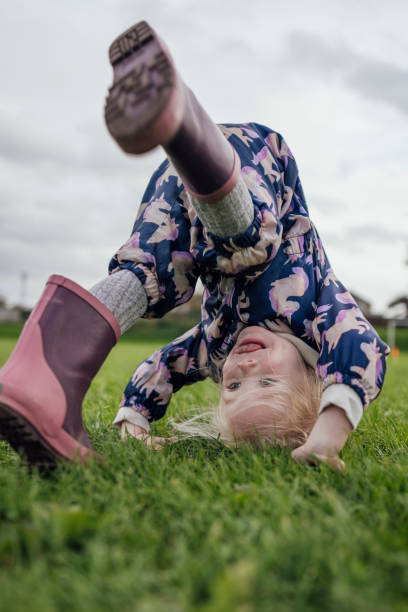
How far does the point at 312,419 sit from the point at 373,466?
0.38 meters

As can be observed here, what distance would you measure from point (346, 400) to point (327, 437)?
0.13m

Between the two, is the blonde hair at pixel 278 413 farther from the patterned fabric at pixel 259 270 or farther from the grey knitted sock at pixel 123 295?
the grey knitted sock at pixel 123 295

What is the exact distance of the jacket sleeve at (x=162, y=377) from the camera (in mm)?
2275

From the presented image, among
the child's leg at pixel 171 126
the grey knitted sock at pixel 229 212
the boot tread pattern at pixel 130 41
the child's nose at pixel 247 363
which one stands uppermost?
the boot tread pattern at pixel 130 41

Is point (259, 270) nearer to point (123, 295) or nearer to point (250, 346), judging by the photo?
point (250, 346)

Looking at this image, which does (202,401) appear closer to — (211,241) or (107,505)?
(211,241)

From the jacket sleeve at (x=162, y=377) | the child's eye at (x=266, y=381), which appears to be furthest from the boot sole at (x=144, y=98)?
the jacket sleeve at (x=162, y=377)

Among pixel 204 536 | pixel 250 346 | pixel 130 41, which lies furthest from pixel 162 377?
pixel 130 41

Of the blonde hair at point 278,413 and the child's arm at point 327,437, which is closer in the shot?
the child's arm at point 327,437

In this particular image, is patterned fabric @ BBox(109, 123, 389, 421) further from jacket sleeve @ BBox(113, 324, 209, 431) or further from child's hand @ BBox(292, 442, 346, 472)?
child's hand @ BBox(292, 442, 346, 472)

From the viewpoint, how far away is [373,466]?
1559mm

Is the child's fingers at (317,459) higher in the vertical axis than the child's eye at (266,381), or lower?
lower

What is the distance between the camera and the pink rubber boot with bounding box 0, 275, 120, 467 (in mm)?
1407

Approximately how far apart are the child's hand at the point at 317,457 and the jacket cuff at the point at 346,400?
0.40 feet
